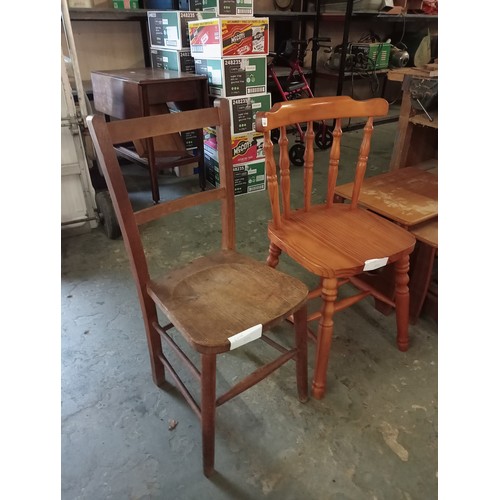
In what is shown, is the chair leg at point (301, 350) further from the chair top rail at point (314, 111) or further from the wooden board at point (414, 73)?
the wooden board at point (414, 73)

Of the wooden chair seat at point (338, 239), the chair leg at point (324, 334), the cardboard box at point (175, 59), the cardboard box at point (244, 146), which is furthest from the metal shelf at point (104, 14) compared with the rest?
the chair leg at point (324, 334)

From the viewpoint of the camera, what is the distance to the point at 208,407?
3.20 feet

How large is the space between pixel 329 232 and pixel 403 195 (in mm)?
469

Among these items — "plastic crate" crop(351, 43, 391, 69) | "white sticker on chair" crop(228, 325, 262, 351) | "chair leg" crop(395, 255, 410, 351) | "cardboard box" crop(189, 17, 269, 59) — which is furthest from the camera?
"plastic crate" crop(351, 43, 391, 69)

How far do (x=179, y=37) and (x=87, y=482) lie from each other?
256 centimetres

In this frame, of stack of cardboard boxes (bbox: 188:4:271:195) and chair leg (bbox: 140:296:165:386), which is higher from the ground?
stack of cardboard boxes (bbox: 188:4:271:195)

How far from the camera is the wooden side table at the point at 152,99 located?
2234 mm

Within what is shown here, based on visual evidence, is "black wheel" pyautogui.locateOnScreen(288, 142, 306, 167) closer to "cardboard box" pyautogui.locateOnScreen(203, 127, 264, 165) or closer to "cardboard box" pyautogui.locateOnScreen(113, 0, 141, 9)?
"cardboard box" pyautogui.locateOnScreen(203, 127, 264, 165)

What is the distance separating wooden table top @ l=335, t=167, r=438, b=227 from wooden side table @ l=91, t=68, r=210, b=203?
1.29 metres

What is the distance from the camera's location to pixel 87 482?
1.06 metres

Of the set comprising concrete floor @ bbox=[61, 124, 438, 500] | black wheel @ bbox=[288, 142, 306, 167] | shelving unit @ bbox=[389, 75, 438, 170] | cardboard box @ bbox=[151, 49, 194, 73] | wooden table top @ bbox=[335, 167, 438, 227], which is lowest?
concrete floor @ bbox=[61, 124, 438, 500]

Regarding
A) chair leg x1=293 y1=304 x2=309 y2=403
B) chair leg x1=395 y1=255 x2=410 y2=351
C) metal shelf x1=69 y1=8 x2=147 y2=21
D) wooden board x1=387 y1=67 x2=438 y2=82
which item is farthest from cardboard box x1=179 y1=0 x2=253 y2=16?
chair leg x1=293 y1=304 x2=309 y2=403

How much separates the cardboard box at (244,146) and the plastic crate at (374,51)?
2.36m

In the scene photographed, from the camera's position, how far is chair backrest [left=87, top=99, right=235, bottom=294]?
926 mm
